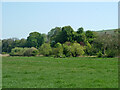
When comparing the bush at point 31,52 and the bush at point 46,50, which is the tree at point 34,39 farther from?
the bush at point 46,50

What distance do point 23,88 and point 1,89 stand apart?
1.04m

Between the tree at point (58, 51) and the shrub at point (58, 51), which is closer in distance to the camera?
the shrub at point (58, 51)

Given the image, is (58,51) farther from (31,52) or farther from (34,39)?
(34,39)

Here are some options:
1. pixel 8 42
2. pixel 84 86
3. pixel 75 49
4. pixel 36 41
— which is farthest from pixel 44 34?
pixel 84 86

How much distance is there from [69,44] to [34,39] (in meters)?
23.1

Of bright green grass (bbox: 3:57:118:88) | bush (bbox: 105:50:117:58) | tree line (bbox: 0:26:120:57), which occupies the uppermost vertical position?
tree line (bbox: 0:26:120:57)

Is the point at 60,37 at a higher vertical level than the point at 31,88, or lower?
higher

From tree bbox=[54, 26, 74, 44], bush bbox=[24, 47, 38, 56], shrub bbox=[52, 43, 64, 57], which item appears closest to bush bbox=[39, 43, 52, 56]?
shrub bbox=[52, 43, 64, 57]

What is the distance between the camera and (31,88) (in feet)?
36.8

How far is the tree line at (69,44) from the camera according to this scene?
173ft

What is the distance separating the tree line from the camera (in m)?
52.6

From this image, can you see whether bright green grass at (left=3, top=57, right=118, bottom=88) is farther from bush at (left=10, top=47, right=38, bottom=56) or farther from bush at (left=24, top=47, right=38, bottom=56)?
bush at (left=10, top=47, right=38, bottom=56)

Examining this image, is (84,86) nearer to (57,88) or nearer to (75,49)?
(57,88)

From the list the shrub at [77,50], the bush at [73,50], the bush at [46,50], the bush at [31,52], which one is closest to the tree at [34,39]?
the bush at [31,52]
